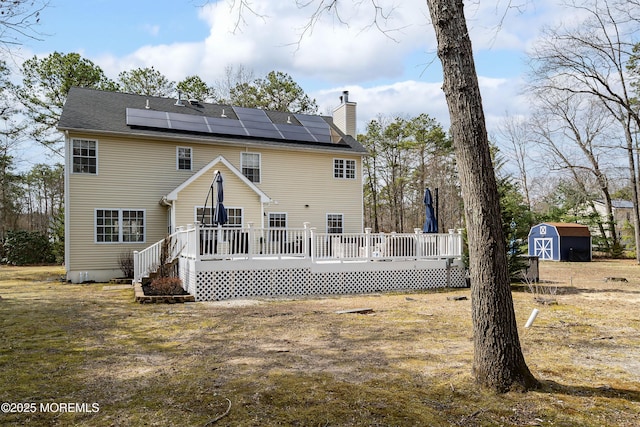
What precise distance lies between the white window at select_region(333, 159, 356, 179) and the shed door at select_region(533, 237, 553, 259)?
13284mm

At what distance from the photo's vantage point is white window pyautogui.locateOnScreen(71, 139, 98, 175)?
15.1 meters

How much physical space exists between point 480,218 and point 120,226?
1457 centimetres

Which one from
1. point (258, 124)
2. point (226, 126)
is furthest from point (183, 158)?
point (258, 124)

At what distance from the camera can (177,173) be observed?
16.6 m

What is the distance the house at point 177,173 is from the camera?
15188 mm

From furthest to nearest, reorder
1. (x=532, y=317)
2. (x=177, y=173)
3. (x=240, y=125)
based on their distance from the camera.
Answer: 1. (x=240, y=125)
2. (x=177, y=173)
3. (x=532, y=317)

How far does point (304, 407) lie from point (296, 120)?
60.6ft

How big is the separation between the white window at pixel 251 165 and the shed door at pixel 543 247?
1755 cm

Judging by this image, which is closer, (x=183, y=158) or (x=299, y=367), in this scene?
(x=299, y=367)

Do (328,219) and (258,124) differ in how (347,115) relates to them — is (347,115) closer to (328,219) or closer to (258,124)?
(258,124)

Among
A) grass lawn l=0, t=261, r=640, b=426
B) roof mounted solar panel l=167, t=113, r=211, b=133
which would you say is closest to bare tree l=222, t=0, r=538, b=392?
grass lawn l=0, t=261, r=640, b=426

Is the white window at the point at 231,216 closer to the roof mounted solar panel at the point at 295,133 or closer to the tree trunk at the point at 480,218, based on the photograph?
the roof mounted solar panel at the point at 295,133

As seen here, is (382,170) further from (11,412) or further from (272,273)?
(11,412)

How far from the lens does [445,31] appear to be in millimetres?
4188
